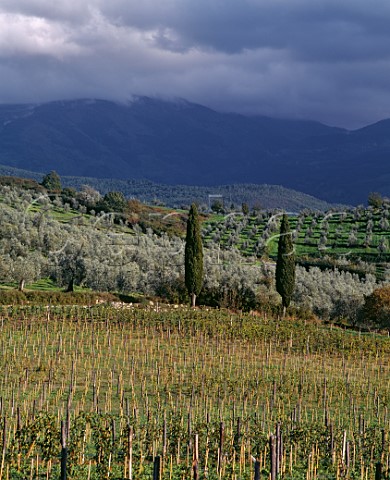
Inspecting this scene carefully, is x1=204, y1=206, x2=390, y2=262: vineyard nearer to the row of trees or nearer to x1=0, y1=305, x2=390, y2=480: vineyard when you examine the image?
the row of trees

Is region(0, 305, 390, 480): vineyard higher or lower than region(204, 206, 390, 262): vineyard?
lower

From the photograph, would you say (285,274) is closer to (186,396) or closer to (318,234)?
(186,396)

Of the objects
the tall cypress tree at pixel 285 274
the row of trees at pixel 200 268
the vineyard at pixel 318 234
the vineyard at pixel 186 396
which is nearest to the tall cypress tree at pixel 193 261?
the row of trees at pixel 200 268

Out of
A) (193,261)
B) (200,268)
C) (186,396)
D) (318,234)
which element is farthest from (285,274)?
(318,234)

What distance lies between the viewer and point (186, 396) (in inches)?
1316

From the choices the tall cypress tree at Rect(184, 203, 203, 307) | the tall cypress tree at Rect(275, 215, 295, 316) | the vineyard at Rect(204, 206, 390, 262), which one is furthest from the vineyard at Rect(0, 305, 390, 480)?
the vineyard at Rect(204, 206, 390, 262)

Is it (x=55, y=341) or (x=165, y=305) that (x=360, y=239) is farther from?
(x=55, y=341)

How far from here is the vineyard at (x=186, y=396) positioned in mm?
21672

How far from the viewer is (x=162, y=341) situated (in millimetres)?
A: 47719

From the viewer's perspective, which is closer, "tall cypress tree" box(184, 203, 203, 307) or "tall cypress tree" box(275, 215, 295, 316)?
"tall cypress tree" box(184, 203, 203, 307)

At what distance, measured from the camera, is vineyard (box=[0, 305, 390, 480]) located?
71.1 ft

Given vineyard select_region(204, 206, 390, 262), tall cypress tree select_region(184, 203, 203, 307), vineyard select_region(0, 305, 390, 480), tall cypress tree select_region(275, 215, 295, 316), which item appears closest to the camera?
vineyard select_region(0, 305, 390, 480)

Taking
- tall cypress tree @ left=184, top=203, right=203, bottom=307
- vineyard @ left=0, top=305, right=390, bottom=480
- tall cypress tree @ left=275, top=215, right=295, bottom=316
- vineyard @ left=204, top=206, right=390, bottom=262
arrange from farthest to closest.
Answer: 1. vineyard @ left=204, top=206, right=390, bottom=262
2. tall cypress tree @ left=275, top=215, right=295, bottom=316
3. tall cypress tree @ left=184, top=203, right=203, bottom=307
4. vineyard @ left=0, top=305, right=390, bottom=480

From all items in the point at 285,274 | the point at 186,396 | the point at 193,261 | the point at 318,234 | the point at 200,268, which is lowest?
the point at 186,396
